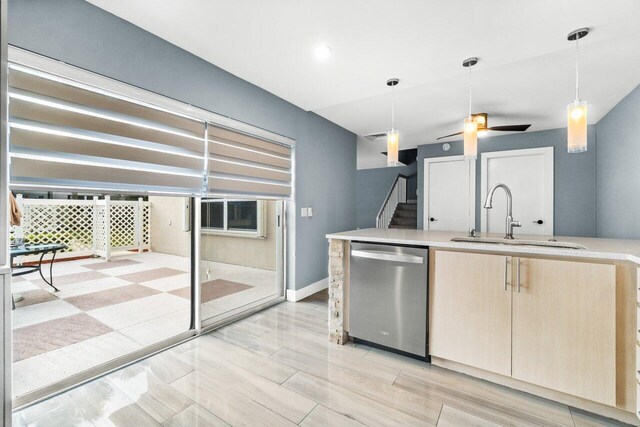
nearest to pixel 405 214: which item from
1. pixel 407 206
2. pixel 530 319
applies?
pixel 407 206

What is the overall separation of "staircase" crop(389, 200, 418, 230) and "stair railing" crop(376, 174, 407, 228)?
0.13 meters

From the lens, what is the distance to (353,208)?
5039mm

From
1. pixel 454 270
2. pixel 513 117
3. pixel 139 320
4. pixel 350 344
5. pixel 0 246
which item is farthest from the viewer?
pixel 513 117

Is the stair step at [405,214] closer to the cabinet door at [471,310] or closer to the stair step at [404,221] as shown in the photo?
the stair step at [404,221]

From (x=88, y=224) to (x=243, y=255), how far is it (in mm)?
3645

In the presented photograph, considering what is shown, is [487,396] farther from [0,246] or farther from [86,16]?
[86,16]

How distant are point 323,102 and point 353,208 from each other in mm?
2082

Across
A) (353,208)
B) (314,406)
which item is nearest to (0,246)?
(314,406)

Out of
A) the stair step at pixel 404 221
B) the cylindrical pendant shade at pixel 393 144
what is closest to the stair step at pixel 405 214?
the stair step at pixel 404 221

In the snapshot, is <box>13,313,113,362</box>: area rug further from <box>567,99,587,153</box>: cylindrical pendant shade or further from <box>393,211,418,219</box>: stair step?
<box>393,211,418,219</box>: stair step

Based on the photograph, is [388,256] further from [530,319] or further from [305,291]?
[305,291]

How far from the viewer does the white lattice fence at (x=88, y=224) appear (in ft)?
17.4

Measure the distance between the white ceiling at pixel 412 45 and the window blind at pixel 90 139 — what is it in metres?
0.63

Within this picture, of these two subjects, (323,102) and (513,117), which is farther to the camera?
(513,117)
